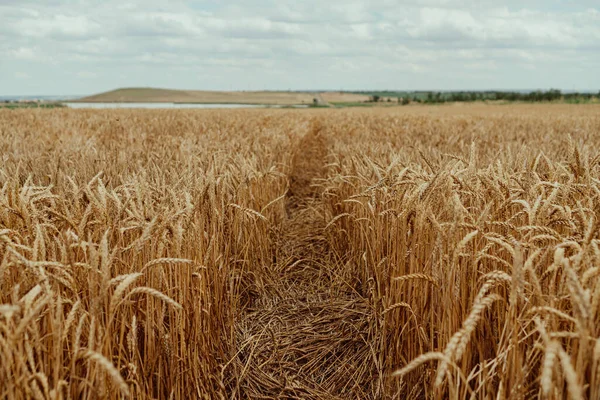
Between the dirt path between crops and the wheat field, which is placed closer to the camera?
the wheat field

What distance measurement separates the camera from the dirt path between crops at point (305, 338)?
2502 mm

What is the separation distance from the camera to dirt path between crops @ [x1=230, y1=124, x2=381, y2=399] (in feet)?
8.21

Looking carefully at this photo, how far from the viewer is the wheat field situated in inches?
48.8

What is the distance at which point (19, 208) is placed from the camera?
177 centimetres

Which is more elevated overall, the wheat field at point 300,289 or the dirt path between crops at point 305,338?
the wheat field at point 300,289

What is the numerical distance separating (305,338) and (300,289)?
0.71 metres

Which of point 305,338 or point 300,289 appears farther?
point 300,289

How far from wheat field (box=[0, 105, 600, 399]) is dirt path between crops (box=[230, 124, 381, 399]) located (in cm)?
1

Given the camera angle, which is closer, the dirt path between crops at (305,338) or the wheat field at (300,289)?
the wheat field at (300,289)

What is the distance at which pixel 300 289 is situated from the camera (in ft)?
12.2

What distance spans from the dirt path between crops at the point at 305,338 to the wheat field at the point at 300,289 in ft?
0.05

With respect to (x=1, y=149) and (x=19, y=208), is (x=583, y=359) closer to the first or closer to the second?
(x=19, y=208)

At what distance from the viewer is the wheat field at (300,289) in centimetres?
124

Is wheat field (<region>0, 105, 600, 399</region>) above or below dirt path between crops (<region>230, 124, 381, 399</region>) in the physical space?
above
